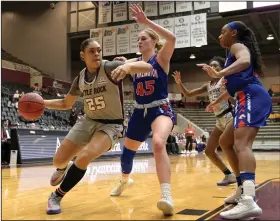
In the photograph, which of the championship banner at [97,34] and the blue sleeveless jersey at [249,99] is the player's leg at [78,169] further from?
the championship banner at [97,34]

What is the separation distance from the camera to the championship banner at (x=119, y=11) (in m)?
16.9

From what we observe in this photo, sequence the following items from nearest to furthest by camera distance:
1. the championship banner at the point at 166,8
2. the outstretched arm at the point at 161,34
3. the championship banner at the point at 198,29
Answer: the outstretched arm at the point at 161,34, the championship banner at the point at 198,29, the championship banner at the point at 166,8

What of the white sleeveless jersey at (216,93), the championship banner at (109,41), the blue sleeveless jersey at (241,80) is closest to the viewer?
the blue sleeveless jersey at (241,80)

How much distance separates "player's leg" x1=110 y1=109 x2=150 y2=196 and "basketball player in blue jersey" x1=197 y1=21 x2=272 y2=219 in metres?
0.95

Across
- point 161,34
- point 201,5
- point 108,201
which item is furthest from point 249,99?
point 201,5

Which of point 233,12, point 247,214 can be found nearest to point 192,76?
point 233,12

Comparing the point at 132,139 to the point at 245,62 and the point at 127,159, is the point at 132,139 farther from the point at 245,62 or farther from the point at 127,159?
the point at 245,62

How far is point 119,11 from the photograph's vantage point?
55.9 feet

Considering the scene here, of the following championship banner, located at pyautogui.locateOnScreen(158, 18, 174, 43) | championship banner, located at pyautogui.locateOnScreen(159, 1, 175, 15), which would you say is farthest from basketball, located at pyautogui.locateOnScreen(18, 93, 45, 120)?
championship banner, located at pyautogui.locateOnScreen(159, 1, 175, 15)

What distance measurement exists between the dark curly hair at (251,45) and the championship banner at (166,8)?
40.5ft

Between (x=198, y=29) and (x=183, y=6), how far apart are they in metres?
1.31

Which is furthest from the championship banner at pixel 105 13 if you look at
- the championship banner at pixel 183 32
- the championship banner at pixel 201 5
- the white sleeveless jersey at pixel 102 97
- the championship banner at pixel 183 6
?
the white sleeveless jersey at pixel 102 97

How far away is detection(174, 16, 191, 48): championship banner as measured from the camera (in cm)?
1483

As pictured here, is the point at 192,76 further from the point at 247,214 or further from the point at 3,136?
the point at 247,214
